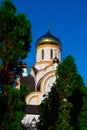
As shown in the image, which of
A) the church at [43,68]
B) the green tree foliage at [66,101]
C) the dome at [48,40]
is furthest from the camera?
the dome at [48,40]

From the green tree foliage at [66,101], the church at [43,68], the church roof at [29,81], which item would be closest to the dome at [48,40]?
→ the church at [43,68]

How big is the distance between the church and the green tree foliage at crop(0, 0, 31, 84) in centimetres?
2293

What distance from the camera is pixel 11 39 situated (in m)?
15.1

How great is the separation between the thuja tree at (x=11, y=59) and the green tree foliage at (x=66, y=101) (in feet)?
27.3

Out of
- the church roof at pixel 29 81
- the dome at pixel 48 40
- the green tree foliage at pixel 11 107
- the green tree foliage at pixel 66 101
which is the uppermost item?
the dome at pixel 48 40

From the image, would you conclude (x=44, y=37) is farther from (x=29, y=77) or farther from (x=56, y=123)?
(x=56, y=123)

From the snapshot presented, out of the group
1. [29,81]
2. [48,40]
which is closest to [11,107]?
[29,81]

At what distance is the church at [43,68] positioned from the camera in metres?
38.3

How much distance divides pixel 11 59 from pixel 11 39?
85 cm

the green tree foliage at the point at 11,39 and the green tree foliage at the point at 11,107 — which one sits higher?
the green tree foliage at the point at 11,39

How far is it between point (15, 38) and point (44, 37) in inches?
1064

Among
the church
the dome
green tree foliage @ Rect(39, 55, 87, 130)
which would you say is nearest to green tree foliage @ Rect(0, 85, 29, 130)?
green tree foliage @ Rect(39, 55, 87, 130)

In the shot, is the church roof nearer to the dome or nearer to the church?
the church

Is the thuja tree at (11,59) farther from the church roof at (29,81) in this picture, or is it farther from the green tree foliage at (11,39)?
the church roof at (29,81)
